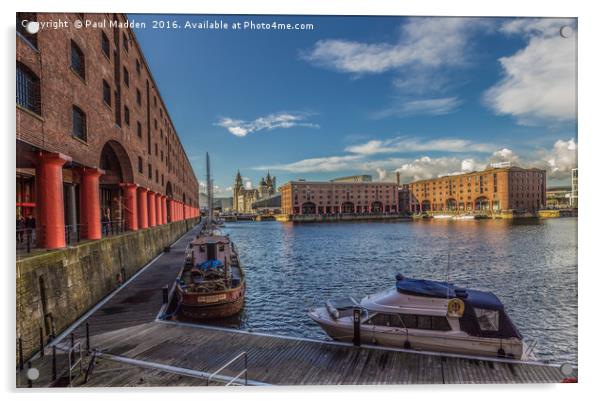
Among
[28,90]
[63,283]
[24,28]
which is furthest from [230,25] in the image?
[63,283]

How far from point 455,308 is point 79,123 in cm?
1661

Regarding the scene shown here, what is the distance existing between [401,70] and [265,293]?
17696 millimetres

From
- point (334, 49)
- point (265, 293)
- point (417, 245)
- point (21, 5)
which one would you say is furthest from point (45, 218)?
point (417, 245)

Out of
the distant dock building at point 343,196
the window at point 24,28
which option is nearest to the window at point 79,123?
the window at point 24,28

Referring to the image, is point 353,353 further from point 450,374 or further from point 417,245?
point 417,245

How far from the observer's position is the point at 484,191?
686 inches

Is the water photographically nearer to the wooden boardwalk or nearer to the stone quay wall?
the wooden boardwalk

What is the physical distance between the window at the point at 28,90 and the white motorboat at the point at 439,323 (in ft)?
40.4

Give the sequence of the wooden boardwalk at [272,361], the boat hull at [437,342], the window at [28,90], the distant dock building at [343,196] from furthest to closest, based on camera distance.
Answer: the distant dock building at [343,196] → the boat hull at [437,342] → the window at [28,90] → the wooden boardwalk at [272,361]

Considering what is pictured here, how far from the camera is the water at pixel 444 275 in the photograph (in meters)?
15.5

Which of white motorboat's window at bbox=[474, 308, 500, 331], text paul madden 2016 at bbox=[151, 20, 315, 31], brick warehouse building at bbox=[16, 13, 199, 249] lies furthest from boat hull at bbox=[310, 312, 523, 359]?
brick warehouse building at bbox=[16, 13, 199, 249]

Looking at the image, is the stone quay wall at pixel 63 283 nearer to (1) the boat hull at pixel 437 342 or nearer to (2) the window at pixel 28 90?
(2) the window at pixel 28 90
